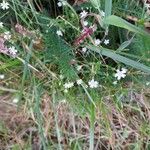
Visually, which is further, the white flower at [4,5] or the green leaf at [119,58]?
the white flower at [4,5]

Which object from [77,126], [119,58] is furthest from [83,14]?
[77,126]

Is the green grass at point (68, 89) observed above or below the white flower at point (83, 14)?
below

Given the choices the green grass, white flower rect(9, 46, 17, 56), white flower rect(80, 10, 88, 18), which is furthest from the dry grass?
white flower rect(80, 10, 88, 18)

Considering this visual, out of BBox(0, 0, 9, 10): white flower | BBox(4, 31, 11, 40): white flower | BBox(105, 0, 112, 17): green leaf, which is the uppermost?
BBox(0, 0, 9, 10): white flower

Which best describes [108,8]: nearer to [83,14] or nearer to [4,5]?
[83,14]

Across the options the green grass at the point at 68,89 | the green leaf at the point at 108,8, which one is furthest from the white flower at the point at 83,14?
the green leaf at the point at 108,8

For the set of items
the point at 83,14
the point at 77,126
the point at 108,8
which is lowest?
the point at 77,126

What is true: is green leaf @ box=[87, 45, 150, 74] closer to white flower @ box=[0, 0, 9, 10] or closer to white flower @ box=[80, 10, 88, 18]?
white flower @ box=[80, 10, 88, 18]

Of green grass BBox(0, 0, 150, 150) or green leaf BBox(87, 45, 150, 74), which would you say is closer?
green leaf BBox(87, 45, 150, 74)

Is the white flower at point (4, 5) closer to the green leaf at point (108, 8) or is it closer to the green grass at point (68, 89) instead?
the green grass at point (68, 89)
